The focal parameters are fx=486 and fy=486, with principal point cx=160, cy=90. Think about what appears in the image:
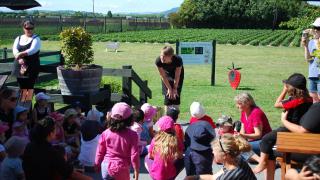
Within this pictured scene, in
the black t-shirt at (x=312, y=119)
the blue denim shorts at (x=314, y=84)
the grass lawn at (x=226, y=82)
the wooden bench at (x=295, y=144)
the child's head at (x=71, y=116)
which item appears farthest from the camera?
the grass lawn at (x=226, y=82)

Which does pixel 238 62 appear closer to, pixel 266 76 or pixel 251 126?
pixel 266 76

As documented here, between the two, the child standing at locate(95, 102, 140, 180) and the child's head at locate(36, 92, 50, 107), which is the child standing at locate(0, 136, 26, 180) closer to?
the child standing at locate(95, 102, 140, 180)

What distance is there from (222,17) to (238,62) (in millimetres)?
61620

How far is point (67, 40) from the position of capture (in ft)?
27.2

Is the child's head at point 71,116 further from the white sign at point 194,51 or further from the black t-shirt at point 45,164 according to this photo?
the white sign at point 194,51

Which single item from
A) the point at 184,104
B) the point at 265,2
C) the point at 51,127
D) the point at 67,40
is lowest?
the point at 184,104

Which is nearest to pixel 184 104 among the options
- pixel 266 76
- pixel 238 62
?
pixel 266 76

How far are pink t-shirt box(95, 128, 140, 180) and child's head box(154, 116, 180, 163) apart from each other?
41 cm

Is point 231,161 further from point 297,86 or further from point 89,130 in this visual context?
point 89,130

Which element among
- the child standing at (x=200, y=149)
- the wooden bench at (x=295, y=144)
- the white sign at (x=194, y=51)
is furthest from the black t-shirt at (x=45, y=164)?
the white sign at (x=194, y=51)

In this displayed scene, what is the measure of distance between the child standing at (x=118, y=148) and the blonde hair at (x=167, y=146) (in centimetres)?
40

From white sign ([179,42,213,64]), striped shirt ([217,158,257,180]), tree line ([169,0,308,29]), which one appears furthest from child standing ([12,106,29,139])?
tree line ([169,0,308,29])

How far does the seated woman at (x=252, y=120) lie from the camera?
20.2 feet

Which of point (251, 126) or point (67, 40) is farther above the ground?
Result: point (67, 40)
